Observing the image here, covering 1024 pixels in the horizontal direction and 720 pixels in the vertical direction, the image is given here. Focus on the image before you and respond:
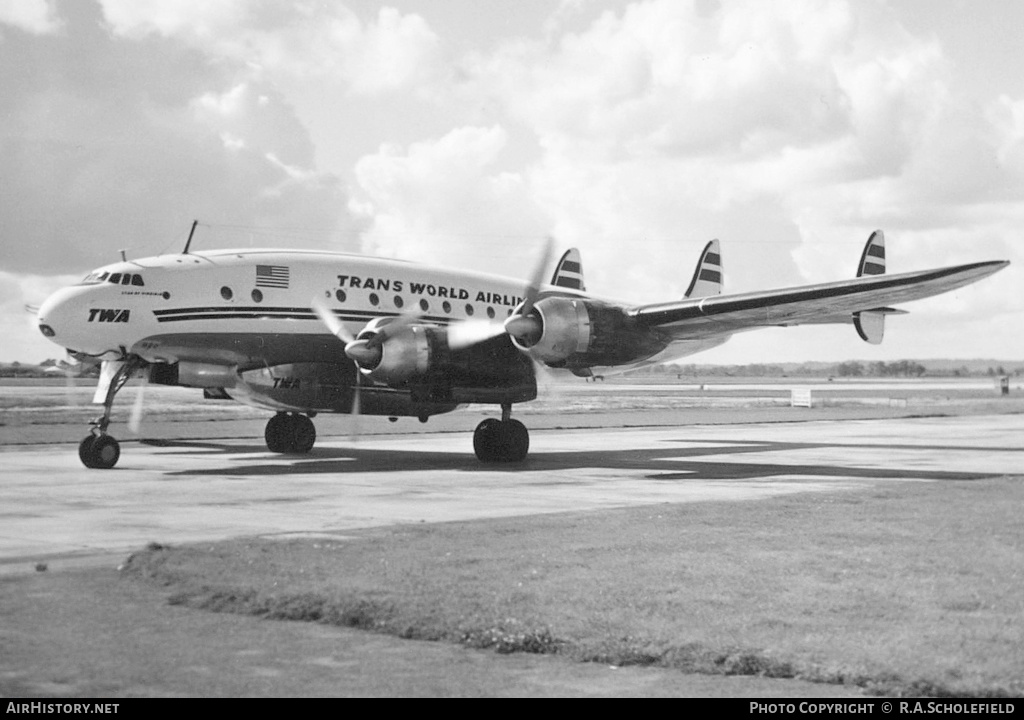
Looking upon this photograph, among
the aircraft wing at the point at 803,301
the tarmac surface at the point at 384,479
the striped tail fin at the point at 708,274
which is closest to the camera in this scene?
the tarmac surface at the point at 384,479

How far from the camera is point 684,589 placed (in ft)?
27.1

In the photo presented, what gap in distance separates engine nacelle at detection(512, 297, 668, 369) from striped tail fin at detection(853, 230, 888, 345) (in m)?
8.25

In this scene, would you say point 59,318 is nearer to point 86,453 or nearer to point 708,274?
point 86,453

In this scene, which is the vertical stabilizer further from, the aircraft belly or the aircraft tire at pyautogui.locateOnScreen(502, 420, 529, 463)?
the aircraft belly

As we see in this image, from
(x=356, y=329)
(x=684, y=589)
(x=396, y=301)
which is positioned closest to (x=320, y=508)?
(x=684, y=589)

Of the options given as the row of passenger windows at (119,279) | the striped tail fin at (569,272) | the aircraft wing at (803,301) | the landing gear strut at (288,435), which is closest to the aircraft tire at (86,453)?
the row of passenger windows at (119,279)

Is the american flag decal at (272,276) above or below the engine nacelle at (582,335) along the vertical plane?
above

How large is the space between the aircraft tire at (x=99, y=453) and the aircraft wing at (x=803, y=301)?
1027 centimetres

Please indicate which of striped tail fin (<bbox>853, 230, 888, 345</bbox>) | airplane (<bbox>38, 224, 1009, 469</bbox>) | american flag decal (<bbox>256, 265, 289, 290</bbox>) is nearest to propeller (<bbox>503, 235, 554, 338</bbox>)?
airplane (<bbox>38, 224, 1009, 469</bbox>)

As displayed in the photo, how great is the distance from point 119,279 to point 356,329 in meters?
5.01

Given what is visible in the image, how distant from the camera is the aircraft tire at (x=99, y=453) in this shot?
1975 cm

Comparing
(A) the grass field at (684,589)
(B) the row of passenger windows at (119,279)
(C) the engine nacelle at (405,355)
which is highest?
(B) the row of passenger windows at (119,279)

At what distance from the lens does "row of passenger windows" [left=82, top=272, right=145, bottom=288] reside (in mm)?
21125

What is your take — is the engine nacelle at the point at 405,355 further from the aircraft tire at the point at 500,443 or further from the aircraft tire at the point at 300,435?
the aircraft tire at the point at 300,435
